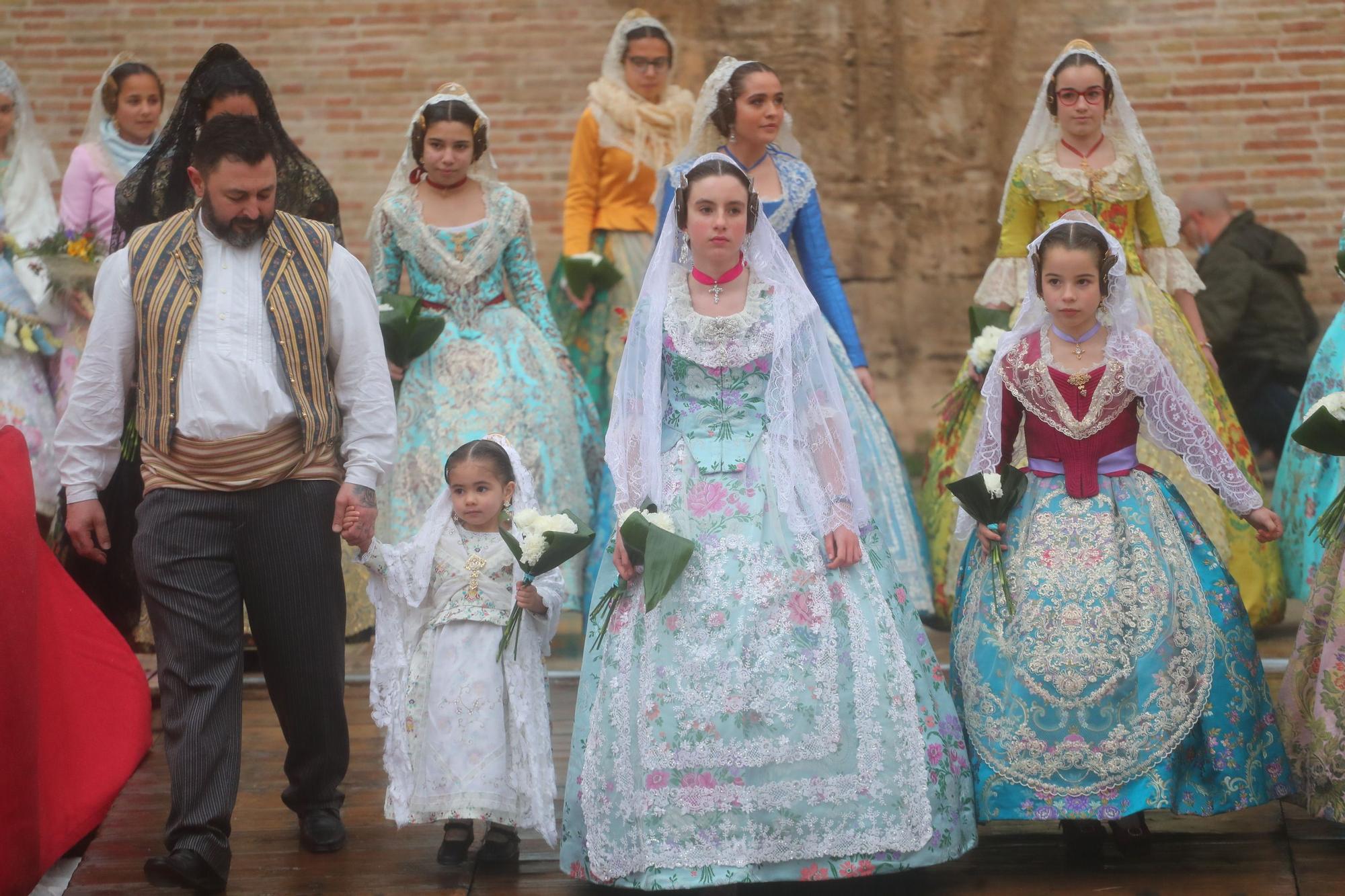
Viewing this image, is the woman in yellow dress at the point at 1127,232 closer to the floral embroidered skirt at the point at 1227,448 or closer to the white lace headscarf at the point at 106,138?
the floral embroidered skirt at the point at 1227,448

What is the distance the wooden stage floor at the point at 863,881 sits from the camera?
4.54 meters

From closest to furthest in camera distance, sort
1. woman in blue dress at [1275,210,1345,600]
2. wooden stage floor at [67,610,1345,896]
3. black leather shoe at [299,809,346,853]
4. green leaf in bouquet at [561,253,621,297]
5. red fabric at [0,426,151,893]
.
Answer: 1. red fabric at [0,426,151,893]
2. wooden stage floor at [67,610,1345,896]
3. black leather shoe at [299,809,346,853]
4. woman in blue dress at [1275,210,1345,600]
5. green leaf in bouquet at [561,253,621,297]

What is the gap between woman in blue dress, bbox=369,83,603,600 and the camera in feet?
20.8

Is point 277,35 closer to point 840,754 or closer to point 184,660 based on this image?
point 184,660

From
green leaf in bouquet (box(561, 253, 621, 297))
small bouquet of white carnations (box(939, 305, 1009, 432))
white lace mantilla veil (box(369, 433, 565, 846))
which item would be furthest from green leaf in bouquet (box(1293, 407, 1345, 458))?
green leaf in bouquet (box(561, 253, 621, 297))

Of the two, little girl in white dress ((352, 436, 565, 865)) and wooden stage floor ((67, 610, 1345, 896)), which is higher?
little girl in white dress ((352, 436, 565, 865))

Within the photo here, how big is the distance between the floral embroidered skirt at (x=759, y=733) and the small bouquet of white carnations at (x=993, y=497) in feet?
1.25

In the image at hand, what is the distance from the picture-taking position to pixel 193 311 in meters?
4.68

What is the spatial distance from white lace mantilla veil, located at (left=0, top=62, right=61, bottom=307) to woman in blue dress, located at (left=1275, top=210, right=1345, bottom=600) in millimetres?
4766

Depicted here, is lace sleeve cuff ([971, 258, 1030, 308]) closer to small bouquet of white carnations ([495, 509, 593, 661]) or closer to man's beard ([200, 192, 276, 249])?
small bouquet of white carnations ([495, 509, 593, 661])

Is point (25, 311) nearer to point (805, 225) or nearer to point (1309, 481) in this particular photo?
point (805, 225)

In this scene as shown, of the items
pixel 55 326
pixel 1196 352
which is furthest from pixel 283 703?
pixel 1196 352

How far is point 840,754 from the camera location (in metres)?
4.31

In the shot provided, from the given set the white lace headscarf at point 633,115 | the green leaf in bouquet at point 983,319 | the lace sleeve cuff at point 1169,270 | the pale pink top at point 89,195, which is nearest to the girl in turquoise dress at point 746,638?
the green leaf in bouquet at point 983,319
